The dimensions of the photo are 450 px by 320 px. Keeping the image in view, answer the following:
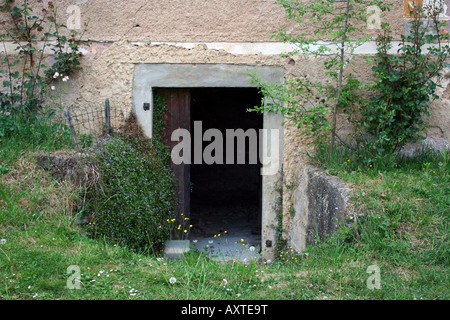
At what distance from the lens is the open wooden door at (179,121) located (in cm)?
508

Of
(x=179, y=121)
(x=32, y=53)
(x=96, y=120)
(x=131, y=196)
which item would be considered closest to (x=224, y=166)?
(x=179, y=121)

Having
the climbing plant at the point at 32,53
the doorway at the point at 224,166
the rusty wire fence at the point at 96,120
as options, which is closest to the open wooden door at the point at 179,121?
the rusty wire fence at the point at 96,120

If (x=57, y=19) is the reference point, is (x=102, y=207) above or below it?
below

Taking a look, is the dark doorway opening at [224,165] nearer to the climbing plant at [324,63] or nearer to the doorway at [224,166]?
the doorway at [224,166]

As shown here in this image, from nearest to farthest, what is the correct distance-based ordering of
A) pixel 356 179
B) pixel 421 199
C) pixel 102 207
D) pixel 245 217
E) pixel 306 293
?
pixel 306 293 → pixel 421 199 → pixel 356 179 → pixel 102 207 → pixel 245 217

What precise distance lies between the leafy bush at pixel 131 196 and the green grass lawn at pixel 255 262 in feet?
1.05

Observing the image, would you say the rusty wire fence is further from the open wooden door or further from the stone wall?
the stone wall

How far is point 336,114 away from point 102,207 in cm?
284

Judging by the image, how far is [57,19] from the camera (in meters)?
4.89

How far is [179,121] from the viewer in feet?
16.8

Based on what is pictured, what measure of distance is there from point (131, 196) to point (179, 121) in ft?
3.95

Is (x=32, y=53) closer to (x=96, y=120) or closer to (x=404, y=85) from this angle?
(x=96, y=120)

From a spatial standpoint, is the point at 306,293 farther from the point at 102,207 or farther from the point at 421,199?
the point at 102,207

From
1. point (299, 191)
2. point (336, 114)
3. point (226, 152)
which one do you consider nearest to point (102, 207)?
point (299, 191)
